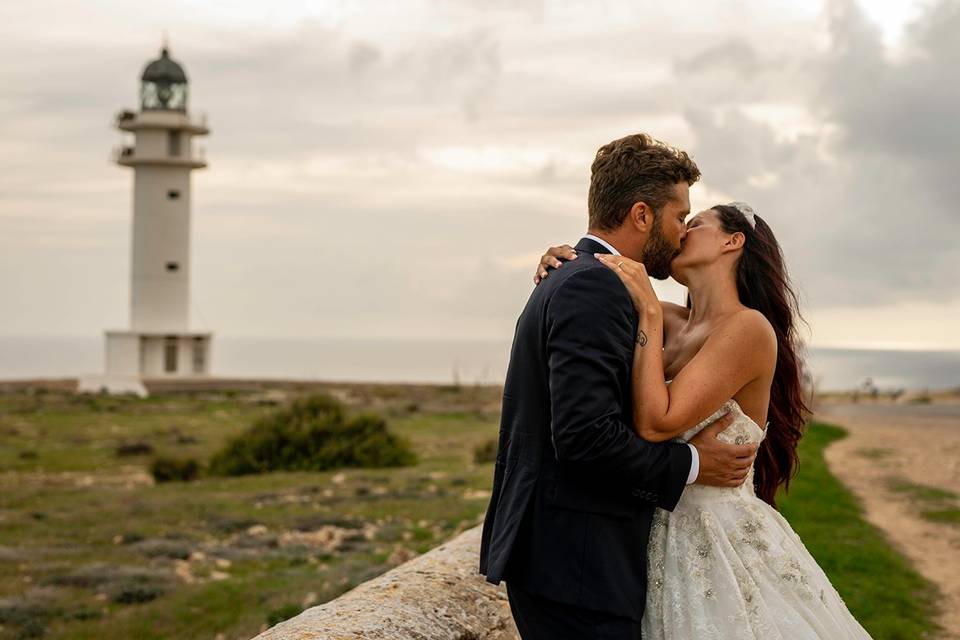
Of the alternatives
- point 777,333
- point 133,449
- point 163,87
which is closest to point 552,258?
point 777,333

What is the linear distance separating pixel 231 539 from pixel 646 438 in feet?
33.3

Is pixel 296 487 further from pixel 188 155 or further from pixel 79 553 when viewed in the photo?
pixel 188 155

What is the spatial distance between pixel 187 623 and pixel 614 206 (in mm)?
6796

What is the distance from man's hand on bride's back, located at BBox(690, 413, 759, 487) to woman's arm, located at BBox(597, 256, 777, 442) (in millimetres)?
102

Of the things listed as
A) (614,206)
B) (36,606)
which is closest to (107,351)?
(36,606)

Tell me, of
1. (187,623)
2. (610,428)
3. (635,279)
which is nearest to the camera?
(610,428)

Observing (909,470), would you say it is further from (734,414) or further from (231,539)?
(734,414)

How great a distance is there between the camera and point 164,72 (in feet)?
160

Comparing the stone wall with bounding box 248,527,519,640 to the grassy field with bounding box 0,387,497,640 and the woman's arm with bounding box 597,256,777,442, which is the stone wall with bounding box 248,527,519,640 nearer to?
the woman's arm with bounding box 597,256,777,442

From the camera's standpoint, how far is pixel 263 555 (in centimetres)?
1162

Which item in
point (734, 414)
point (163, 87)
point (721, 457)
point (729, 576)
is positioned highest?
point (163, 87)

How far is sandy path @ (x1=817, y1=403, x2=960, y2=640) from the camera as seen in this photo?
10.9 m

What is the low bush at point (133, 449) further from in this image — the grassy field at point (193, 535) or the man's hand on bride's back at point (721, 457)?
the man's hand on bride's back at point (721, 457)

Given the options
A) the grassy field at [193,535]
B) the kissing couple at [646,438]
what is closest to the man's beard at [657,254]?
the kissing couple at [646,438]
